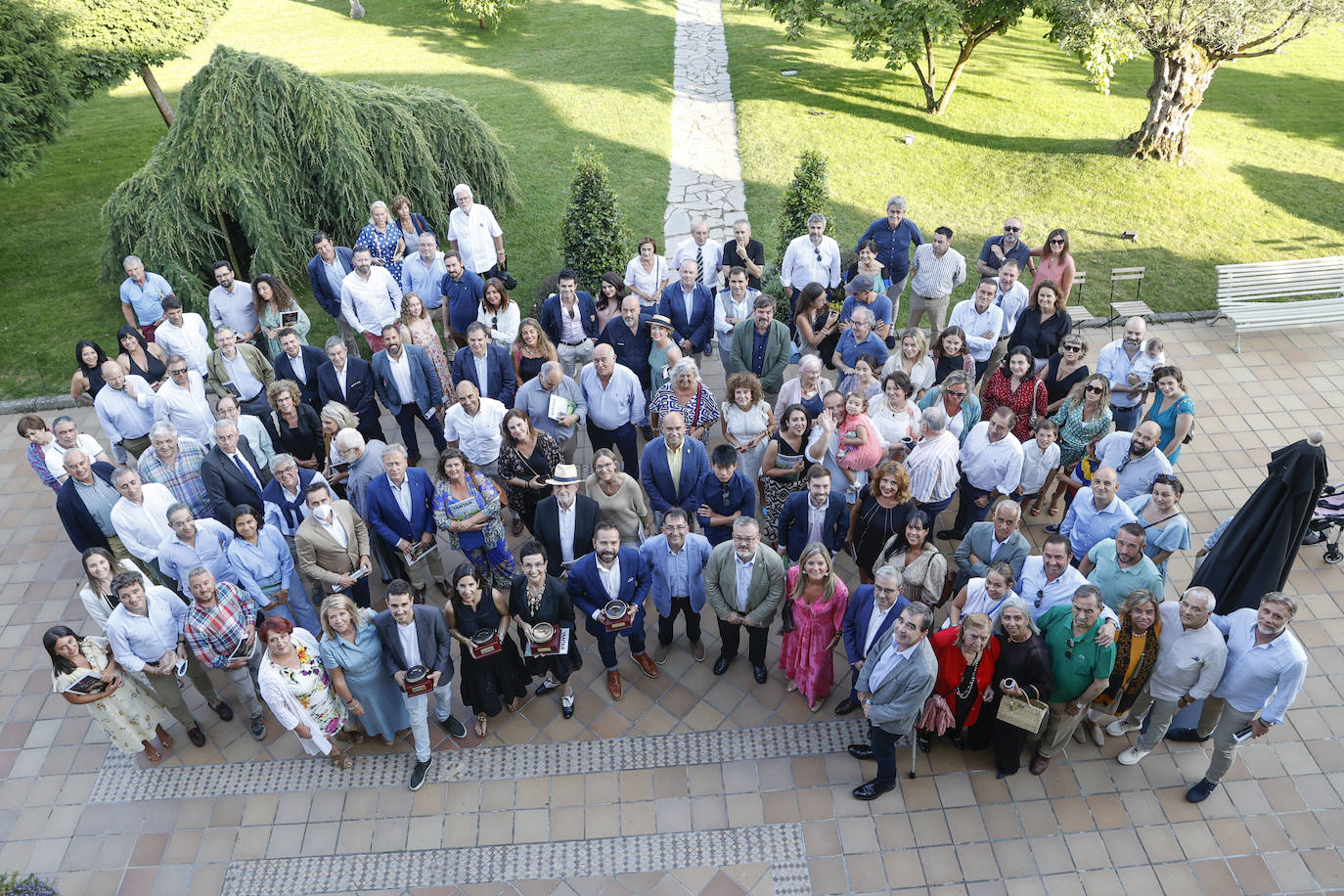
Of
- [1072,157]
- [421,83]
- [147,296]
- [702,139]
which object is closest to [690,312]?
[147,296]

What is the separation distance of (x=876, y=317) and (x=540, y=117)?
1258 cm

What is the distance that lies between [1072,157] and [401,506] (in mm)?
14426

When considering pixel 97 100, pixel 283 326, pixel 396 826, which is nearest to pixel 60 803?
pixel 396 826

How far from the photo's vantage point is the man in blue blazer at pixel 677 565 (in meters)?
6.88

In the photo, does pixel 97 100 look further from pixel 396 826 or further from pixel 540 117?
pixel 396 826

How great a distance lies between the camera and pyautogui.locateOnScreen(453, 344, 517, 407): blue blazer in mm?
8922

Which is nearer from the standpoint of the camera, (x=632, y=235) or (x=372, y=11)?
(x=632, y=235)

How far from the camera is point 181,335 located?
31.6ft

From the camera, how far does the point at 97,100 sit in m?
22.3

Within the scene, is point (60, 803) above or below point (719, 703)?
below

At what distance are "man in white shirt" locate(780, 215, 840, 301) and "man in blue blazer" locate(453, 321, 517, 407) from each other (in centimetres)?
370

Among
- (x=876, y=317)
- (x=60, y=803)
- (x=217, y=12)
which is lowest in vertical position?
(x=60, y=803)

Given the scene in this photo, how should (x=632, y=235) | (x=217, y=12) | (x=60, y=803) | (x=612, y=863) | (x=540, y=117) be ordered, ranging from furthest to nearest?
1. (x=540, y=117)
2. (x=217, y=12)
3. (x=632, y=235)
4. (x=60, y=803)
5. (x=612, y=863)

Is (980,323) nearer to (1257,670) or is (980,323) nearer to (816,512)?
(816,512)
